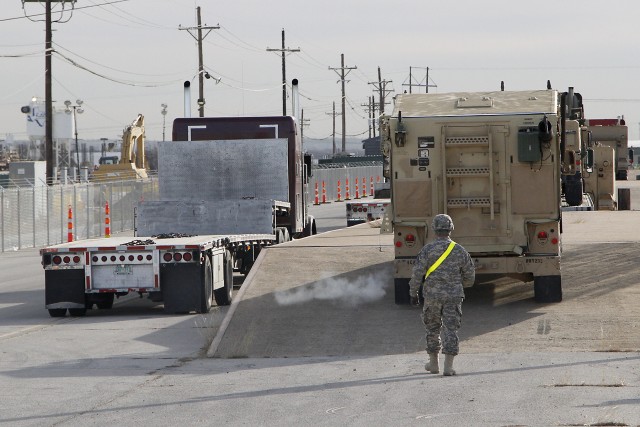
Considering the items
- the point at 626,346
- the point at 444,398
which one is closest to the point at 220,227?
the point at 626,346

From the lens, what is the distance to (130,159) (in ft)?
197

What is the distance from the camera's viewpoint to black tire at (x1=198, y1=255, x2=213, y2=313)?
18.5 meters

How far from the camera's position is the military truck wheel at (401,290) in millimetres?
16984

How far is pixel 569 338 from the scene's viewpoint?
569 inches

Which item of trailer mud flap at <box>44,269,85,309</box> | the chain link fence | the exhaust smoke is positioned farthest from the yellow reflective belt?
the chain link fence

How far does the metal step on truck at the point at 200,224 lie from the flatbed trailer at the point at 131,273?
0.05ft

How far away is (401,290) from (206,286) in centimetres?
328

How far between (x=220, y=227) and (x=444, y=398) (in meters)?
12.4

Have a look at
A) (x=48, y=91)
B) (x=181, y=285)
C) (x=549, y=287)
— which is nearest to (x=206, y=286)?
(x=181, y=285)

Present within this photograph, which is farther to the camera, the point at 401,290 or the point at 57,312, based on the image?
Result: the point at 57,312

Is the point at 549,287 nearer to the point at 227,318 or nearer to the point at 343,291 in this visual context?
the point at 343,291

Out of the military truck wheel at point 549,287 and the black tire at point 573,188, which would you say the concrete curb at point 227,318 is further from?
the black tire at point 573,188

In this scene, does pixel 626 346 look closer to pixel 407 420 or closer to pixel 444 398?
pixel 444 398

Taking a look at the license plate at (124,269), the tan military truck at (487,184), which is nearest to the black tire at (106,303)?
the license plate at (124,269)
